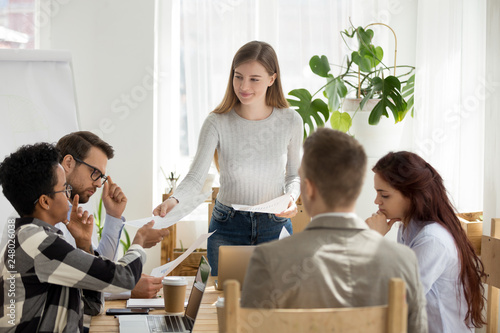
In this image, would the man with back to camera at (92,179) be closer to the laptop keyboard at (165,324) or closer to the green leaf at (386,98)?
the laptop keyboard at (165,324)

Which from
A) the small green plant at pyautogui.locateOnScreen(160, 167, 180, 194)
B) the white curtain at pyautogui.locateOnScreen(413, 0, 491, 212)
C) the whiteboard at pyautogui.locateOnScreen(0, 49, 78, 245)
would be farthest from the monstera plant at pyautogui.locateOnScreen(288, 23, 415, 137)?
the whiteboard at pyautogui.locateOnScreen(0, 49, 78, 245)

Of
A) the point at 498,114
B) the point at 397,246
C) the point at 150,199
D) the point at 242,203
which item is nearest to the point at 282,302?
the point at 397,246

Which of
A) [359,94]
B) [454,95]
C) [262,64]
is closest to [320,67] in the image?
[359,94]

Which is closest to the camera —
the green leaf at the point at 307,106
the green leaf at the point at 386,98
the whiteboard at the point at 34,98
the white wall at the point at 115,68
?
the whiteboard at the point at 34,98

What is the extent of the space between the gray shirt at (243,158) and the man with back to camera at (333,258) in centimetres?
108

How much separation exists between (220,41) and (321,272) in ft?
11.5

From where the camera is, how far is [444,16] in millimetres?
3891

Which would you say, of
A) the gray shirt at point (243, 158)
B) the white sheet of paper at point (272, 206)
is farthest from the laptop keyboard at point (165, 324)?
the gray shirt at point (243, 158)

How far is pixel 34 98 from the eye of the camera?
3.05 metres

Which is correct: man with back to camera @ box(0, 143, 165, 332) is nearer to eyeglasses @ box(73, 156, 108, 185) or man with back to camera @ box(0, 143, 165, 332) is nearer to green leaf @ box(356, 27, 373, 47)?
eyeglasses @ box(73, 156, 108, 185)

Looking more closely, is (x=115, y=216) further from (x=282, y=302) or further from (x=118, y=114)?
(x=118, y=114)

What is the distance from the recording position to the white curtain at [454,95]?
362 cm

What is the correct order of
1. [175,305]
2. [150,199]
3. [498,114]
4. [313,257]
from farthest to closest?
[150,199] < [498,114] < [175,305] < [313,257]

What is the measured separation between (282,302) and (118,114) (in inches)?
122
